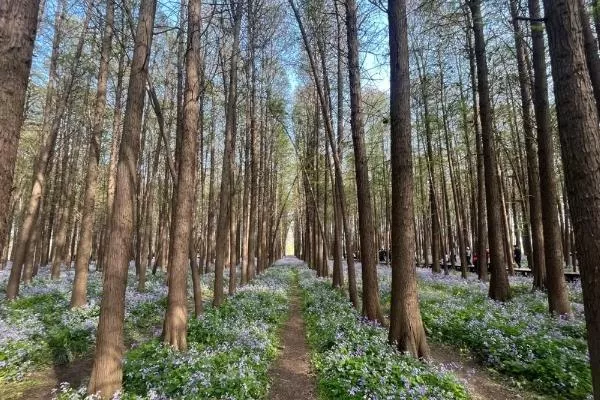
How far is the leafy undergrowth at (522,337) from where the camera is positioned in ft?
19.7

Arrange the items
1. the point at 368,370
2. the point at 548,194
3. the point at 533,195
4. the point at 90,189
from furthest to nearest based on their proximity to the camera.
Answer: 1. the point at 533,195
2. the point at 90,189
3. the point at 548,194
4. the point at 368,370

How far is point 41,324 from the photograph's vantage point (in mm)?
8555

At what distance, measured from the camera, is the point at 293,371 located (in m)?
6.98

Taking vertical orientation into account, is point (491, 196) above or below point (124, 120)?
below

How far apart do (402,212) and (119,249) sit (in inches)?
202

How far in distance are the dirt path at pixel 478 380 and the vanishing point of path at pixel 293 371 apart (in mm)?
2461

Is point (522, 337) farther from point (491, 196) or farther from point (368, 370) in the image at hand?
point (491, 196)

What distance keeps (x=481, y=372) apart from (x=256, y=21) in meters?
14.4

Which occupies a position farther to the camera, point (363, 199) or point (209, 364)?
point (363, 199)

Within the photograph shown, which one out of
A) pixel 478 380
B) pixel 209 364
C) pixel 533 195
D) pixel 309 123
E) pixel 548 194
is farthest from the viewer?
pixel 309 123

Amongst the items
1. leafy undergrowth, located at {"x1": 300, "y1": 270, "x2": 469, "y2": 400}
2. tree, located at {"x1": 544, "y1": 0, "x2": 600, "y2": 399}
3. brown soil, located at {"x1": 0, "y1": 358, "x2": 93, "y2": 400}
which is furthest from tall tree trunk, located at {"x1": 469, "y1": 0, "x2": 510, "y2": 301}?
brown soil, located at {"x1": 0, "y1": 358, "x2": 93, "y2": 400}

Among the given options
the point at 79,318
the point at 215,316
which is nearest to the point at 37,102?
the point at 79,318

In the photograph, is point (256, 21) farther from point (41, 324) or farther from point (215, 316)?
point (41, 324)

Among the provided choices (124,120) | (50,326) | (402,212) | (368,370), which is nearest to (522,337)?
(402,212)
